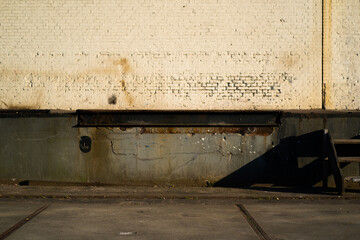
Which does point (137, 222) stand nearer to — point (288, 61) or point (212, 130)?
point (212, 130)

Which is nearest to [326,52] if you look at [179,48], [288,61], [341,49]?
[341,49]

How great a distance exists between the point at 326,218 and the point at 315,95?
4160 millimetres

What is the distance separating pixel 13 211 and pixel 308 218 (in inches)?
176

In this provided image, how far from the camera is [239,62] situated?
9.62 m

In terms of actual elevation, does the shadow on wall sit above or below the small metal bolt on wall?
below

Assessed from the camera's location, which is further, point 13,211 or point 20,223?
point 13,211

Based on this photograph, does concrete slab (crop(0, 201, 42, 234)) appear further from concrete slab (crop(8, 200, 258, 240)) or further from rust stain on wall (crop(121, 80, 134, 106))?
rust stain on wall (crop(121, 80, 134, 106))

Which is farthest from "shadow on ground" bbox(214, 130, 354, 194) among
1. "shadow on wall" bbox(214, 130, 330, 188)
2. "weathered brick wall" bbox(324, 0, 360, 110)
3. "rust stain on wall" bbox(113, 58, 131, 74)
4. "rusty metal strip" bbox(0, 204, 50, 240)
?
"rusty metal strip" bbox(0, 204, 50, 240)

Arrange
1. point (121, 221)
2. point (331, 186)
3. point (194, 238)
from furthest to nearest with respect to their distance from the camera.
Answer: point (331, 186) < point (121, 221) < point (194, 238)

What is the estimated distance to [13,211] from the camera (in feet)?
21.3

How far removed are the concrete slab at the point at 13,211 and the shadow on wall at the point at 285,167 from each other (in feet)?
13.2

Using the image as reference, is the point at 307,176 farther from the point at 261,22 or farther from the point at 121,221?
the point at 121,221

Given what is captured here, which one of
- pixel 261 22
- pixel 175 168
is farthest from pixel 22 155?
pixel 261 22

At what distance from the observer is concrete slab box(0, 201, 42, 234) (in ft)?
18.8
